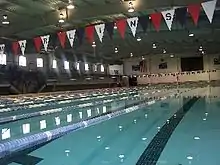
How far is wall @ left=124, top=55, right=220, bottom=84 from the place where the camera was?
119 ft

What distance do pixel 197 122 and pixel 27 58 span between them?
1771 cm

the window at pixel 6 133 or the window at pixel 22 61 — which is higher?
the window at pixel 22 61

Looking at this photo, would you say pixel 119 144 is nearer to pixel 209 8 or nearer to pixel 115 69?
pixel 209 8

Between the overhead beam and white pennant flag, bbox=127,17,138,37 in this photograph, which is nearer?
white pennant flag, bbox=127,17,138,37

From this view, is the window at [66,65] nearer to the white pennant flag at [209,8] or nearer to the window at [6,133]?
the white pennant flag at [209,8]

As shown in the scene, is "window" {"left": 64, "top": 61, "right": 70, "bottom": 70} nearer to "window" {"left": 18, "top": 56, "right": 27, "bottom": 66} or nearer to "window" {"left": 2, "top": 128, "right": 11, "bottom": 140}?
"window" {"left": 18, "top": 56, "right": 27, "bottom": 66}

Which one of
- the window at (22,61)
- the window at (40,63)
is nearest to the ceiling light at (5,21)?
the window at (22,61)

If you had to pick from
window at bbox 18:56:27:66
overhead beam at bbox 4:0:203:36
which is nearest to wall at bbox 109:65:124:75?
window at bbox 18:56:27:66

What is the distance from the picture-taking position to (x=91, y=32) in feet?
41.0

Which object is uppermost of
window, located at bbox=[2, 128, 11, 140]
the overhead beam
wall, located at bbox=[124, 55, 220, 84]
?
the overhead beam

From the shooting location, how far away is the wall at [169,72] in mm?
36125

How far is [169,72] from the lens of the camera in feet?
123

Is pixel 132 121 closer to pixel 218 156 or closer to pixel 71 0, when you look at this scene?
pixel 218 156

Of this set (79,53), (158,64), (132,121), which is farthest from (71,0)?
(158,64)
